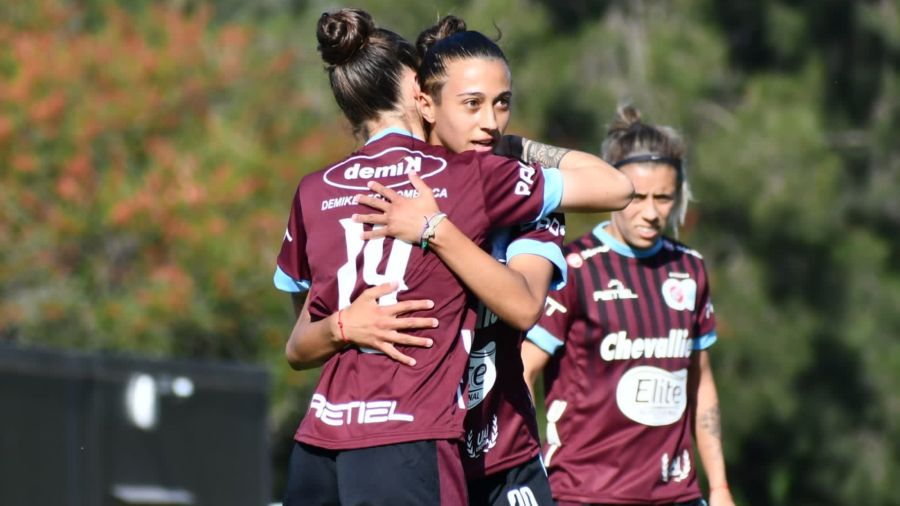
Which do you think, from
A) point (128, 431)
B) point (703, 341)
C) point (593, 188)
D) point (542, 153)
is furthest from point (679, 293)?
point (128, 431)

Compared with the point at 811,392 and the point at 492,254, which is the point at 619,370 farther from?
the point at 811,392

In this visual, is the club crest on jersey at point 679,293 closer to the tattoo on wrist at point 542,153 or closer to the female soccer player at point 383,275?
the tattoo on wrist at point 542,153

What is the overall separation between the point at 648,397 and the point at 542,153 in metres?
1.27

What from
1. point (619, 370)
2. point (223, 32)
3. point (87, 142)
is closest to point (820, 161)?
point (223, 32)

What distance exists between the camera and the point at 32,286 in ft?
48.2

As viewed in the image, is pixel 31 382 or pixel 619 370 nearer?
pixel 619 370

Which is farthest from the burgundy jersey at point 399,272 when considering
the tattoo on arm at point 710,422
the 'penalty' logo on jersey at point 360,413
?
the tattoo on arm at point 710,422

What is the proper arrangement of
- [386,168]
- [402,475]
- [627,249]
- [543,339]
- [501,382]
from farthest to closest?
[627,249], [543,339], [501,382], [386,168], [402,475]

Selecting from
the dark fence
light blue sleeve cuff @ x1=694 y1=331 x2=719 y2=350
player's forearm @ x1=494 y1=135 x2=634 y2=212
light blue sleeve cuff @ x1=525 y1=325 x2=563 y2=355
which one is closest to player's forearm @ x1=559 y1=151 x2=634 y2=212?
player's forearm @ x1=494 y1=135 x2=634 y2=212

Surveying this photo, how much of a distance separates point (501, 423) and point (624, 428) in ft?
4.08

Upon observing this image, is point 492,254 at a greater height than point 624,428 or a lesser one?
greater

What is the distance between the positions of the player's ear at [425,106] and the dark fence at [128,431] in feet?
15.1

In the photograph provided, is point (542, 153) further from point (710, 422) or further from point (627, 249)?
point (710, 422)

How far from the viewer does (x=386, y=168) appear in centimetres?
377
